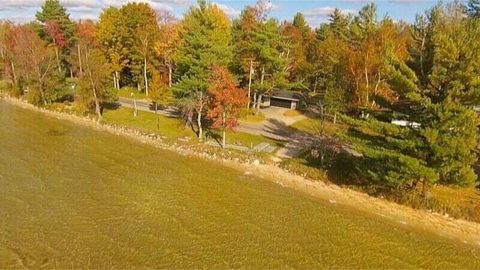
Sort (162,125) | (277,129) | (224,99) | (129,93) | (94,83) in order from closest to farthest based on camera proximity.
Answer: (224,99) → (162,125) → (277,129) → (94,83) → (129,93)

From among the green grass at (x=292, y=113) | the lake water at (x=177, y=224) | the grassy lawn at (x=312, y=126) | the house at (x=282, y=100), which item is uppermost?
the house at (x=282, y=100)

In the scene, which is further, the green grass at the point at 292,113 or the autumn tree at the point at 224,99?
the green grass at the point at 292,113

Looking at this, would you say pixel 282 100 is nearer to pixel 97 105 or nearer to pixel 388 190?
pixel 97 105

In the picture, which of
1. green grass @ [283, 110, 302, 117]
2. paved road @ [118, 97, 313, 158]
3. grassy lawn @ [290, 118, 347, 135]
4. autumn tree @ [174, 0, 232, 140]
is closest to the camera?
paved road @ [118, 97, 313, 158]

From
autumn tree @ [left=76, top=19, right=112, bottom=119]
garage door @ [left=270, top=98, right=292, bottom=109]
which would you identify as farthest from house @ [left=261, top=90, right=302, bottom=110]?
autumn tree @ [left=76, top=19, right=112, bottom=119]

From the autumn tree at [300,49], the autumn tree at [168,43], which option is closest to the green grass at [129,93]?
the autumn tree at [168,43]

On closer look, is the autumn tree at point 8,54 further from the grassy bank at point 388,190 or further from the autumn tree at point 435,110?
the autumn tree at point 435,110

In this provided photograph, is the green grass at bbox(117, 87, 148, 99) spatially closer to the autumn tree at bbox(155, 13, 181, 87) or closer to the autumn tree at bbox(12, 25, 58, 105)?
the autumn tree at bbox(155, 13, 181, 87)

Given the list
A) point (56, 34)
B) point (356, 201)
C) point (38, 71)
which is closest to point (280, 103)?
point (356, 201)
